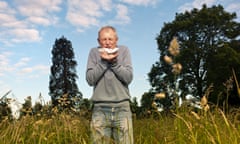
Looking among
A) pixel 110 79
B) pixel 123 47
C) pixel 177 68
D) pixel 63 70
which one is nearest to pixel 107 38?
pixel 123 47

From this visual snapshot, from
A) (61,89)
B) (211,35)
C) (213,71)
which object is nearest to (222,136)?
(213,71)

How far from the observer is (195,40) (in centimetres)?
4034

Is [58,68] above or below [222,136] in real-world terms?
above

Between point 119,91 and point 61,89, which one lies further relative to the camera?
point 61,89

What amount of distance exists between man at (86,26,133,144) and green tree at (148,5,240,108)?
110 feet

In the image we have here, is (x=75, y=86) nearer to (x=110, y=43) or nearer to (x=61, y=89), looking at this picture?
(x=61, y=89)

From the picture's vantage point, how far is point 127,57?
4.42m

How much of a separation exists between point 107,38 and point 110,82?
47 cm

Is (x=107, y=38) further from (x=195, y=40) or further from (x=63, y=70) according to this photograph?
(x=63, y=70)

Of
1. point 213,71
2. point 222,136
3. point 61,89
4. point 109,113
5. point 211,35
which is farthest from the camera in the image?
point 61,89

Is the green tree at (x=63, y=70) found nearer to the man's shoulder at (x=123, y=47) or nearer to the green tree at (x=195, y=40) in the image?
the green tree at (x=195, y=40)

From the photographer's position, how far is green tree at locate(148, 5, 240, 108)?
125 feet

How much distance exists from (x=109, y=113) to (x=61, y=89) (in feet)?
185

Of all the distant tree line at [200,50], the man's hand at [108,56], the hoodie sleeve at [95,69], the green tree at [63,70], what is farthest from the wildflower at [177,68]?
the green tree at [63,70]
